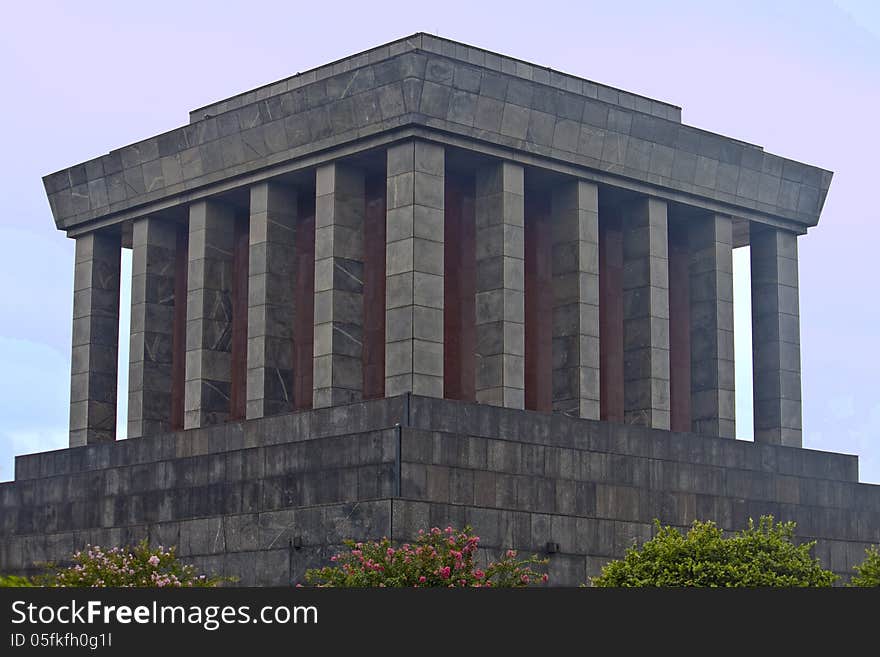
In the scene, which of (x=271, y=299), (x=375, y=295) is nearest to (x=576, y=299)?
(x=375, y=295)

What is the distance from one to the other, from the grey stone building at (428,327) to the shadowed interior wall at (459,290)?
0.08 metres

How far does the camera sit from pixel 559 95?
156 feet

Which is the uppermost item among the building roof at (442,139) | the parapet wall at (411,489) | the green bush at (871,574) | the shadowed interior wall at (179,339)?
the building roof at (442,139)

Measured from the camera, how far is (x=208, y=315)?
5056cm

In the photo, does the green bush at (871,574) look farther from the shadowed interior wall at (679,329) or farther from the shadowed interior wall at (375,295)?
the shadowed interior wall at (679,329)

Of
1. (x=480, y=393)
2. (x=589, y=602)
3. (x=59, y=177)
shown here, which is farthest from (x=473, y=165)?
(x=589, y=602)

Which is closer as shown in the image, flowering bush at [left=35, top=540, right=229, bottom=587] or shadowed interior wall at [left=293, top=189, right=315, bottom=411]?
flowering bush at [left=35, top=540, right=229, bottom=587]

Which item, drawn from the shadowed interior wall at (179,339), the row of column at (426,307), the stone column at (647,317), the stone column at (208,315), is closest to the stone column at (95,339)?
the row of column at (426,307)

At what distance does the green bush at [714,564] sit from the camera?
3266 centimetres

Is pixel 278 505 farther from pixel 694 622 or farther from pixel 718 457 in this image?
pixel 694 622

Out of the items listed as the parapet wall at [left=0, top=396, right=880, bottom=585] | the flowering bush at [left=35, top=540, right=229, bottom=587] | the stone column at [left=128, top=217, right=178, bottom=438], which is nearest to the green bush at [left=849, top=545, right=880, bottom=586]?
the parapet wall at [left=0, top=396, right=880, bottom=585]

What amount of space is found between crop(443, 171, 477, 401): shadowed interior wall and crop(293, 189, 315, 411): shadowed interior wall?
157 inches

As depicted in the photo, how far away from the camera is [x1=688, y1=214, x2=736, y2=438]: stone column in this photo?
170ft

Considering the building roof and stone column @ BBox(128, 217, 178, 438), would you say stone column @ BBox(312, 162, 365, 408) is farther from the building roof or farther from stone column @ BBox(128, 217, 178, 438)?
stone column @ BBox(128, 217, 178, 438)
